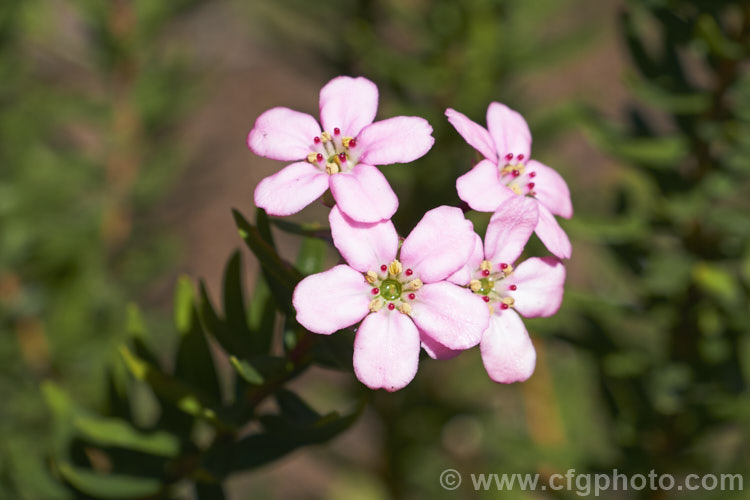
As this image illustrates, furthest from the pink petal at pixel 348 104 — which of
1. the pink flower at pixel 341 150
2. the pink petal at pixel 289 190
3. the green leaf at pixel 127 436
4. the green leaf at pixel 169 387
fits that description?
the green leaf at pixel 127 436

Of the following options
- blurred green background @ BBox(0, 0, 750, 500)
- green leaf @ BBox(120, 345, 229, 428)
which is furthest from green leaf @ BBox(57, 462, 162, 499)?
green leaf @ BBox(120, 345, 229, 428)

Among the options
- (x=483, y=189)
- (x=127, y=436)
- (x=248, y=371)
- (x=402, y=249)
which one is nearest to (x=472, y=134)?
(x=483, y=189)

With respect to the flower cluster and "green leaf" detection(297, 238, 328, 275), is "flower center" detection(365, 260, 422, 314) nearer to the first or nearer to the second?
the flower cluster

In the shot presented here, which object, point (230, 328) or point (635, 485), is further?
point (635, 485)

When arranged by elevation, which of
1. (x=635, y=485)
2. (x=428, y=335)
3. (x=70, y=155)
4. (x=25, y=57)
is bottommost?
(x=428, y=335)

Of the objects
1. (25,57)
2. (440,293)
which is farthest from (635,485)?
(25,57)

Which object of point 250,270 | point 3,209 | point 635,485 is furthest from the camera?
point 250,270

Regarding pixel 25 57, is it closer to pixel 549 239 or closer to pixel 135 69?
pixel 135 69

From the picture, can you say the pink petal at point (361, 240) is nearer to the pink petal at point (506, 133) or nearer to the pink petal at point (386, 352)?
the pink petal at point (386, 352)
